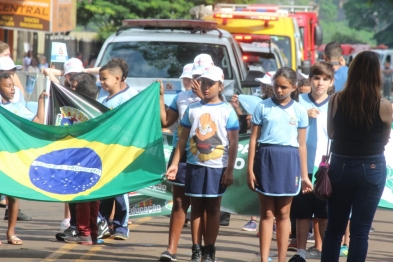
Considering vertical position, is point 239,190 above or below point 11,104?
below

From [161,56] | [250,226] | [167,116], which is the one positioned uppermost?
[161,56]

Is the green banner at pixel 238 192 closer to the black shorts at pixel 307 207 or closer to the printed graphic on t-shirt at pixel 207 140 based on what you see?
the black shorts at pixel 307 207

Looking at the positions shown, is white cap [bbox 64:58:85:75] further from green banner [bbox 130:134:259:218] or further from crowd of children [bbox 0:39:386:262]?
crowd of children [bbox 0:39:386:262]

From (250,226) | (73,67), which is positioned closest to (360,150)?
(250,226)

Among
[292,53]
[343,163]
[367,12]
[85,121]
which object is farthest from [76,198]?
[367,12]

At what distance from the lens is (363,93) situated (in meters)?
6.79

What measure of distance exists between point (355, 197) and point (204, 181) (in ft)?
4.83

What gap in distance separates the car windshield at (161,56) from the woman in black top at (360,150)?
19.7ft

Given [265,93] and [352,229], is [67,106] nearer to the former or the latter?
[265,93]

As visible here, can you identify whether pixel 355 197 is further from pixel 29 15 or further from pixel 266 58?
pixel 29 15

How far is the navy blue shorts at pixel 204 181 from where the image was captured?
7.83m

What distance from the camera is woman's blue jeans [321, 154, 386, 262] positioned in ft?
22.3

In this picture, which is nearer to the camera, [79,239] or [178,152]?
[178,152]

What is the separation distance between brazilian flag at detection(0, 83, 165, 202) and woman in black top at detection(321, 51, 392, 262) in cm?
187
